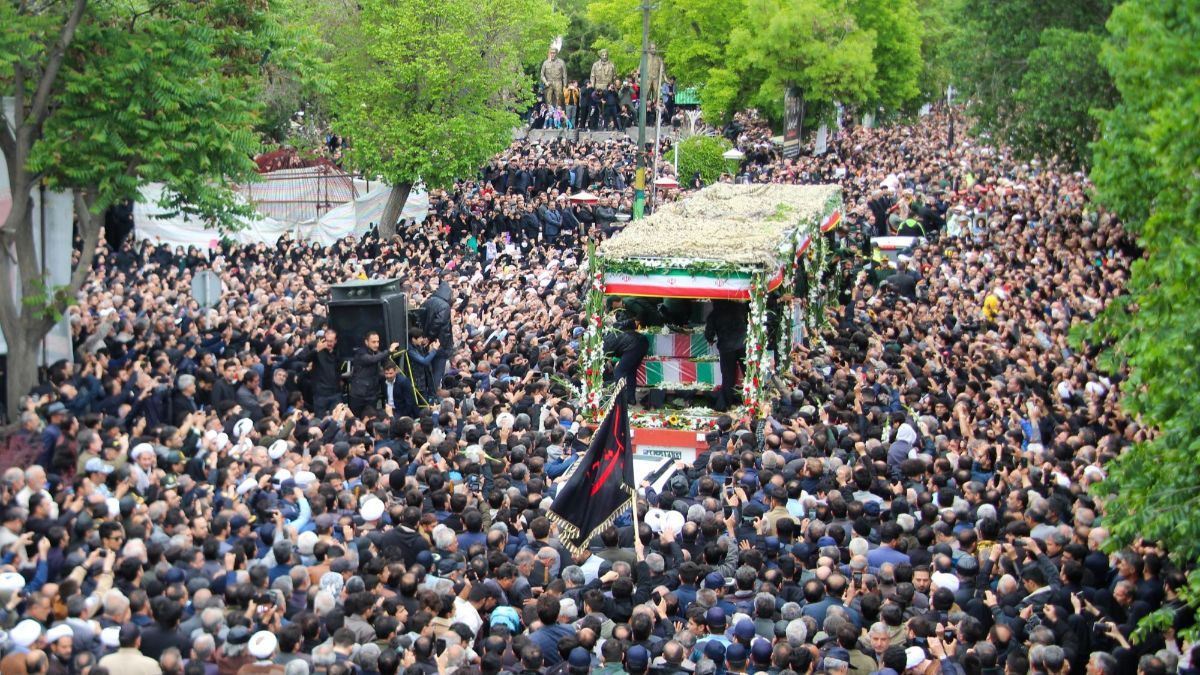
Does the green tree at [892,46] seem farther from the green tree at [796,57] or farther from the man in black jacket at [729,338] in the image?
the man in black jacket at [729,338]

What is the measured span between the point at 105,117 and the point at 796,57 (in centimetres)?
3068

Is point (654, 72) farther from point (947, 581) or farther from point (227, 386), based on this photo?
point (947, 581)

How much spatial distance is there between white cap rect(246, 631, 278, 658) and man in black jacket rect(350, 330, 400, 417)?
29.6 feet

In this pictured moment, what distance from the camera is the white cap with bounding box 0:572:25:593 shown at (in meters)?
10.1

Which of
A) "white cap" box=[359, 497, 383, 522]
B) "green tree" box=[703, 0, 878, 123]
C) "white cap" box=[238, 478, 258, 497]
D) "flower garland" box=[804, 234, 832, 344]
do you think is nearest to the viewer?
"white cap" box=[359, 497, 383, 522]

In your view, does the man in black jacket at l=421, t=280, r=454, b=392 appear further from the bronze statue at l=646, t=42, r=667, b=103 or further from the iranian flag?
the bronze statue at l=646, t=42, r=667, b=103

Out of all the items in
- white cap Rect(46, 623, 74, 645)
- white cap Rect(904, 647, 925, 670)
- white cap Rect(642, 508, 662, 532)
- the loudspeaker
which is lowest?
white cap Rect(904, 647, 925, 670)

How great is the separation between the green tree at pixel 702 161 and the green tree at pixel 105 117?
78.9 feet

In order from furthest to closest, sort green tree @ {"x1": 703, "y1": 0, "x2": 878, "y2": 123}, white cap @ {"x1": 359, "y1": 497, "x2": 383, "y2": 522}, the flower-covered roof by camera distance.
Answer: green tree @ {"x1": 703, "y1": 0, "x2": 878, "y2": 123} → the flower-covered roof → white cap @ {"x1": 359, "y1": 497, "x2": 383, "y2": 522}

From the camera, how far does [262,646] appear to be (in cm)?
923

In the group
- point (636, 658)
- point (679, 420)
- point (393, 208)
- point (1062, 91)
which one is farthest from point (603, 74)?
point (636, 658)

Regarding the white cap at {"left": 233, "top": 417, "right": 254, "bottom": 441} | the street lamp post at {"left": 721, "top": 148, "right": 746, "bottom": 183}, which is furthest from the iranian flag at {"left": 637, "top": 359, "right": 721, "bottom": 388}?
the street lamp post at {"left": 721, "top": 148, "right": 746, "bottom": 183}

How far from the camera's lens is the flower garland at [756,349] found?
16.9 metres

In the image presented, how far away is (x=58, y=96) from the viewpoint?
16406 mm
